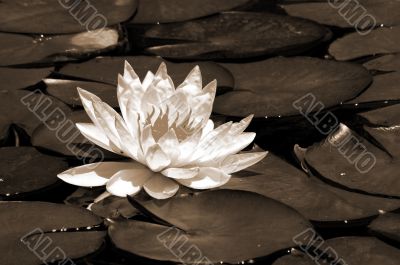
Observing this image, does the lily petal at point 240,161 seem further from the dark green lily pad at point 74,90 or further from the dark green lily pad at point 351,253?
the dark green lily pad at point 74,90

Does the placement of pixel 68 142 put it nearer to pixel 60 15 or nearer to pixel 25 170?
pixel 25 170

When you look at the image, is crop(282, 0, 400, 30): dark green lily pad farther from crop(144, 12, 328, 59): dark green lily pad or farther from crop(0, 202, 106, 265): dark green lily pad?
crop(0, 202, 106, 265): dark green lily pad

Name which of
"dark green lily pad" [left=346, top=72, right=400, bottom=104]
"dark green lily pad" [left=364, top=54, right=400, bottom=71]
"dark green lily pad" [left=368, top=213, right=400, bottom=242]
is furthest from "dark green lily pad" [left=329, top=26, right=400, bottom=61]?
"dark green lily pad" [left=368, top=213, right=400, bottom=242]

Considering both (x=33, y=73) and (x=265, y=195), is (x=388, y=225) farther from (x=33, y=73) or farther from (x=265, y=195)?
(x=33, y=73)

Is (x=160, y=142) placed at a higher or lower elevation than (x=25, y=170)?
higher

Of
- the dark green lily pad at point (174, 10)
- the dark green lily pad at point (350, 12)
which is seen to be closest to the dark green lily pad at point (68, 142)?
the dark green lily pad at point (174, 10)

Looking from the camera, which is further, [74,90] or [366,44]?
[366,44]

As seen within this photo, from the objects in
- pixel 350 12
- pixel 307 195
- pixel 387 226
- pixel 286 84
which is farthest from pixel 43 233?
pixel 350 12
